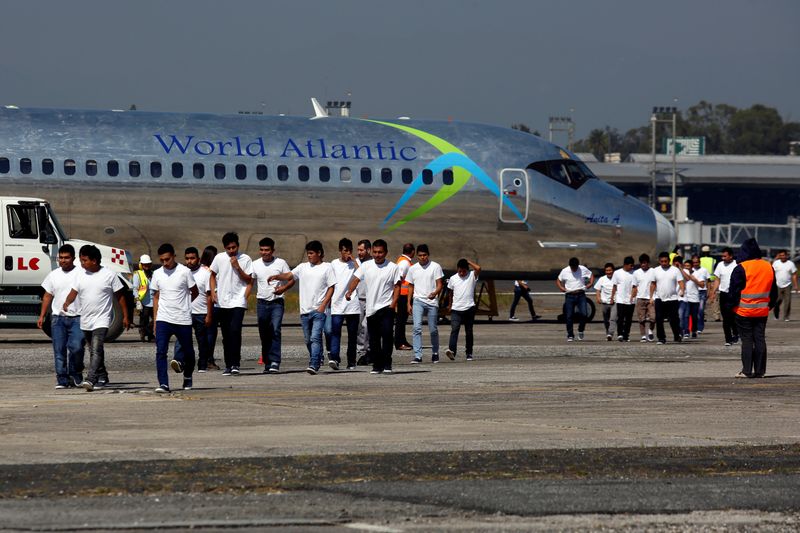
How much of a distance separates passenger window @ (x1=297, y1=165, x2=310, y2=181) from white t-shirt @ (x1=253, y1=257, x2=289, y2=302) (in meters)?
12.3

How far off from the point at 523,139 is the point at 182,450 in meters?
23.6

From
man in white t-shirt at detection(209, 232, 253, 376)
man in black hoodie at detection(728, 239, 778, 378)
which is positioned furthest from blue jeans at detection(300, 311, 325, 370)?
man in black hoodie at detection(728, 239, 778, 378)

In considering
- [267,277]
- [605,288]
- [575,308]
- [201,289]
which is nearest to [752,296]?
[267,277]

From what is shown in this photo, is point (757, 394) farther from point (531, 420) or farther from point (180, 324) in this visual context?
point (180, 324)

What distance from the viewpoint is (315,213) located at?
33.1 m

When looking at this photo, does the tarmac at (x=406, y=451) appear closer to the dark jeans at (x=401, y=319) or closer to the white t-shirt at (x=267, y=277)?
the white t-shirt at (x=267, y=277)

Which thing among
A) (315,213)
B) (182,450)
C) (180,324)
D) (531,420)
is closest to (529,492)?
(182,450)

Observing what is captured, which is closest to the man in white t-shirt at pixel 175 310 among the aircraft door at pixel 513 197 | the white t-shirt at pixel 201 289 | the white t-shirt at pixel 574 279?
the white t-shirt at pixel 201 289

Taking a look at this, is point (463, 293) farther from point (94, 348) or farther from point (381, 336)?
point (94, 348)

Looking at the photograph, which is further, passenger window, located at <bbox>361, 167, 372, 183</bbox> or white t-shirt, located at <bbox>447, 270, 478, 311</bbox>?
passenger window, located at <bbox>361, 167, 372, 183</bbox>

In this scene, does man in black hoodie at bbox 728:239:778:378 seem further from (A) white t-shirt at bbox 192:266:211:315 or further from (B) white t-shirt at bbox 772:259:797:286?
(B) white t-shirt at bbox 772:259:797:286

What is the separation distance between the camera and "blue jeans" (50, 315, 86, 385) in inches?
680

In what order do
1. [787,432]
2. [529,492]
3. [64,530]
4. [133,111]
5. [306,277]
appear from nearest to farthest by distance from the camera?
[64,530] < [529,492] < [787,432] < [306,277] < [133,111]

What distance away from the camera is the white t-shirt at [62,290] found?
1728cm
